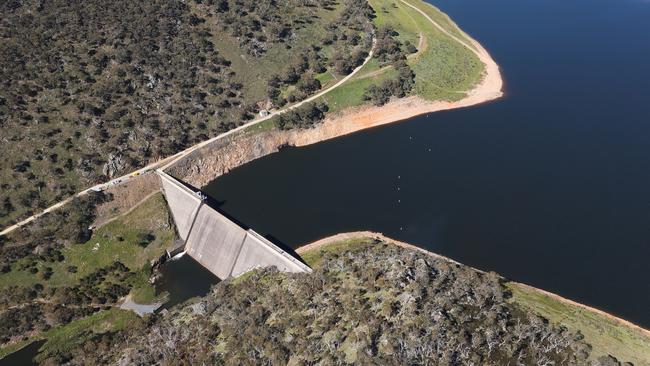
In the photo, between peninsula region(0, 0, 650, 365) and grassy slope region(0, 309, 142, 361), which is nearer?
peninsula region(0, 0, 650, 365)

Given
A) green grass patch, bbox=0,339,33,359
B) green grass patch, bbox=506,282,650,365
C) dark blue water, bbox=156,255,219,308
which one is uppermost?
green grass patch, bbox=506,282,650,365

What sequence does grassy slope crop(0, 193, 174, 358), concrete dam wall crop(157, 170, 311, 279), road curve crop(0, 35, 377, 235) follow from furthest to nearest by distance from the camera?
road curve crop(0, 35, 377, 235), concrete dam wall crop(157, 170, 311, 279), grassy slope crop(0, 193, 174, 358)

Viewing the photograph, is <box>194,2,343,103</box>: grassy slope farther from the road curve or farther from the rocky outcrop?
the rocky outcrop

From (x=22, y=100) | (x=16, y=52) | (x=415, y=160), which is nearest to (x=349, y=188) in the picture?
(x=415, y=160)

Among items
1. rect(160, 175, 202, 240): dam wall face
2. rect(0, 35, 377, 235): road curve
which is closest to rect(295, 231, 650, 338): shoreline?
rect(160, 175, 202, 240): dam wall face

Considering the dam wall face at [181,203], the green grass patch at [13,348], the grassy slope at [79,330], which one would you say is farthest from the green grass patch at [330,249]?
the green grass patch at [13,348]

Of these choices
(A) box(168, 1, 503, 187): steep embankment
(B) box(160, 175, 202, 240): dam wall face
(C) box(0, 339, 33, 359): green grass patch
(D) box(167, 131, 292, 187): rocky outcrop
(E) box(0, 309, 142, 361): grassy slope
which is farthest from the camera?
(A) box(168, 1, 503, 187): steep embankment

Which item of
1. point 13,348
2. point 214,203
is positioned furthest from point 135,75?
point 13,348
